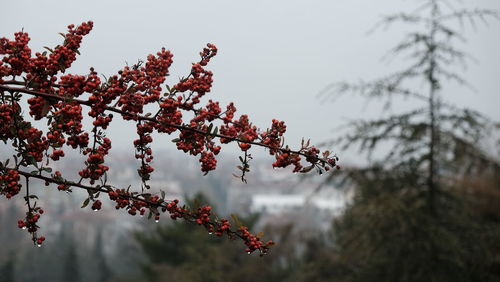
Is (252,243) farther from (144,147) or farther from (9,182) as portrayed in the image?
(9,182)

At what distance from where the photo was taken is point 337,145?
20.8 ft

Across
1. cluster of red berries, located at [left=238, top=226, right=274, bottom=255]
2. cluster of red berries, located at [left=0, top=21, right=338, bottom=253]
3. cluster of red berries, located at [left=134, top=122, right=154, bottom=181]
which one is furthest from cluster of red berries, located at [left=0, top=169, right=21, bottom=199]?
cluster of red berries, located at [left=238, top=226, right=274, bottom=255]

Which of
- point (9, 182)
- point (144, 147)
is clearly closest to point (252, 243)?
point (144, 147)

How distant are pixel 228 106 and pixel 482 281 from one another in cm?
490

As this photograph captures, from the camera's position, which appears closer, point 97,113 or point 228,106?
point 97,113

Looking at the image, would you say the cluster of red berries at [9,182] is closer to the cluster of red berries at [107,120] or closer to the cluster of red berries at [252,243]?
the cluster of red berries at [107,120]

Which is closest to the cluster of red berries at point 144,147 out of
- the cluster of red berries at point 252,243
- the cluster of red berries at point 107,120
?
the cluster of red berries at point 107,120

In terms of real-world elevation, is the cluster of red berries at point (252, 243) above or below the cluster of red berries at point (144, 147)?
below

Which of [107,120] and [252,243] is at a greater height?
[107,120]

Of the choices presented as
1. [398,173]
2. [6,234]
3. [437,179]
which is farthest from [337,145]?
[6,234]

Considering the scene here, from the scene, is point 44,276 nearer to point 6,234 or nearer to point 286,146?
point 6,234

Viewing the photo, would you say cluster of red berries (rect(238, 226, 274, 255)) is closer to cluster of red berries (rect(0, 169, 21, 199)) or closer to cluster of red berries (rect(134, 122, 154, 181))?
cluster of red berries (rect(134, 122, 154, 181))

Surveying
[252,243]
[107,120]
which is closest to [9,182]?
[107,120]

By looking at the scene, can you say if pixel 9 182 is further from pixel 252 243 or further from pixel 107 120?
pixel 252 243
